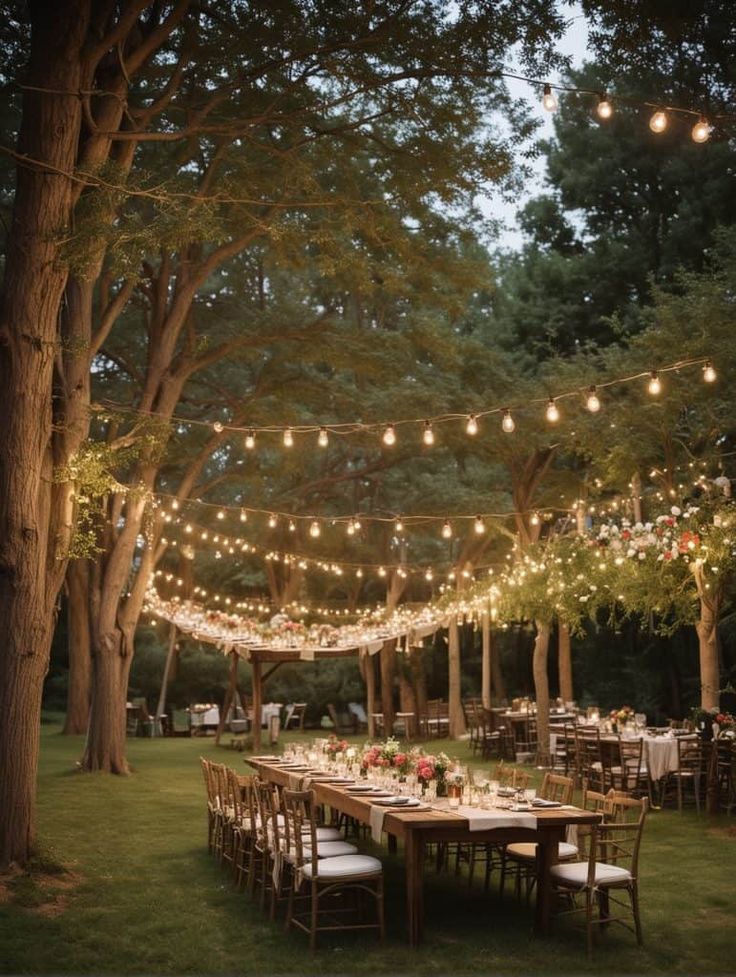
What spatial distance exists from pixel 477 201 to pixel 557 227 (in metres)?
10.0

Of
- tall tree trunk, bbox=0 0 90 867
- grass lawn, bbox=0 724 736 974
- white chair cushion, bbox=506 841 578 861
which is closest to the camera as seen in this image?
grass lawn, bbox=0 724 736 974

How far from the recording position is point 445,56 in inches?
389

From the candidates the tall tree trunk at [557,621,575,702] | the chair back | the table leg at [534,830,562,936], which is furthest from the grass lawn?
Answer: the tall tree trunk at [557,621,575,702]

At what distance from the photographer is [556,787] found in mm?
8461

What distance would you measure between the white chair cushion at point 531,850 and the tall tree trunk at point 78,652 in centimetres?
1674

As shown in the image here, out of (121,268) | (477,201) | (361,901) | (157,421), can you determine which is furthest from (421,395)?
(361,901)

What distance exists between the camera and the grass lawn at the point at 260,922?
6.27 meters

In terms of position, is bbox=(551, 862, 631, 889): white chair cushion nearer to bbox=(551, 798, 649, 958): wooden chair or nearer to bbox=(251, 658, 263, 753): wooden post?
bbox=(551, 798, 649, 958): wooden chair

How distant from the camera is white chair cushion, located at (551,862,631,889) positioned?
671 cm

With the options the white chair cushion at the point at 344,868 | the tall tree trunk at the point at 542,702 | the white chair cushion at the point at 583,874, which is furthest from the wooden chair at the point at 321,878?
the tall tree trunk at the point at 542,702

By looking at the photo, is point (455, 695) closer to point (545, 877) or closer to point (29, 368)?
point (29, 368)

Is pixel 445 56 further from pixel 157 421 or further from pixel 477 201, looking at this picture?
pixel 157 421

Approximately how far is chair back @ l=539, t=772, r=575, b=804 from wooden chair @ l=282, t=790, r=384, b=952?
1708mm

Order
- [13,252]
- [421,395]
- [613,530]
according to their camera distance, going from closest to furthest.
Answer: [13,252] < [613,530] < [421,395]
